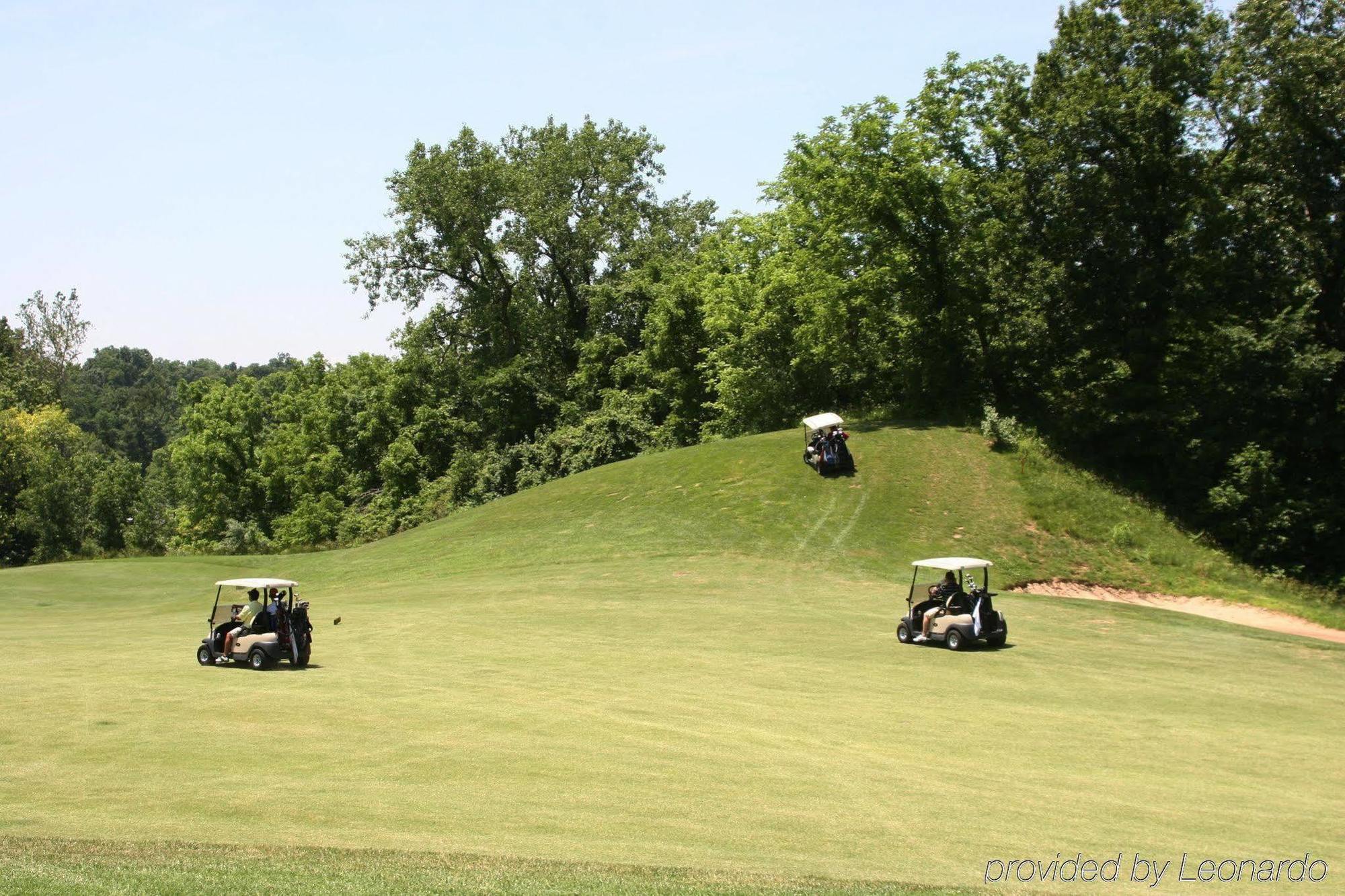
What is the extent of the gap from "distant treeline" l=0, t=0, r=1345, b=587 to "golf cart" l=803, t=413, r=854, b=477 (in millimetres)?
9896

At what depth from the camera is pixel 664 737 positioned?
1661 centimetres

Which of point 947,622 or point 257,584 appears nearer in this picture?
point 257,584

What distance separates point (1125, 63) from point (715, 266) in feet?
109

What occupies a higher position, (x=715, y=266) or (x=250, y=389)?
(x=715, y=266)

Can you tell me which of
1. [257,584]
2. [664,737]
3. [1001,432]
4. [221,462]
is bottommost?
[664,737]

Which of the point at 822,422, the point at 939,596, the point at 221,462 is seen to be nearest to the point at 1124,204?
the point at 822,422

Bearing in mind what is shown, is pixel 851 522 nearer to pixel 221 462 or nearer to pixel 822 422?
pixel 822 422

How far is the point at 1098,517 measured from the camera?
4434cm

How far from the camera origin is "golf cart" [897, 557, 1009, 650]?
26516mm

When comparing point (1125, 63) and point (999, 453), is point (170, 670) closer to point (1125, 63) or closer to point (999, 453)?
point (999, 453)

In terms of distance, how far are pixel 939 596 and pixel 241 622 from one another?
53.3 feet

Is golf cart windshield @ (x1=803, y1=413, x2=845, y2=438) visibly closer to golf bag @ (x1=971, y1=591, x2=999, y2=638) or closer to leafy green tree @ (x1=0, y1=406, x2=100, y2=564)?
golf bag @ (x1=971, y1=591, x2=999, y2=638)

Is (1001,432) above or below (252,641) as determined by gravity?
above

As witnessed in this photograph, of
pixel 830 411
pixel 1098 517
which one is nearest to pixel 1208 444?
pixel 1098 517
